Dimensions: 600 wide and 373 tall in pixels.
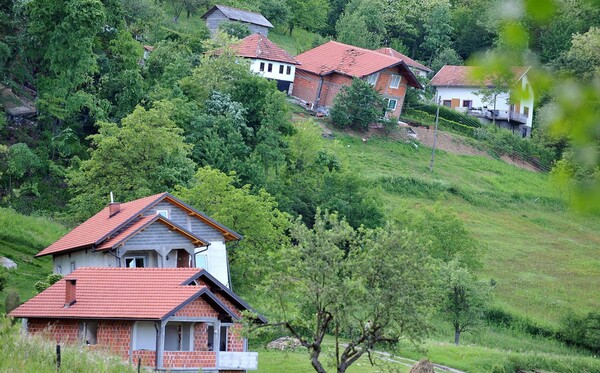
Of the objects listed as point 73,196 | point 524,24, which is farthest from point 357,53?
point 524,24

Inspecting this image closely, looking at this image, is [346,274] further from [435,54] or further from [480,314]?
[435,54]

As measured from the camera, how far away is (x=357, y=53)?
88.9 meters

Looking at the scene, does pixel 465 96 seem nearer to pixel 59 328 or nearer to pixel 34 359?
pixel 59 328

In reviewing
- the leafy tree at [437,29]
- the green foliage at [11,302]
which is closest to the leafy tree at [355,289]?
the green foliage at [11,302]

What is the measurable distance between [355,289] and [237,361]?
17.7ft

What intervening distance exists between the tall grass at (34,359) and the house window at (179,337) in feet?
50.5

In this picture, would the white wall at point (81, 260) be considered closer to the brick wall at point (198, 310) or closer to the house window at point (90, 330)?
the house window at point (90, 330)

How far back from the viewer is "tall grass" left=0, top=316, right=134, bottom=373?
1509cm

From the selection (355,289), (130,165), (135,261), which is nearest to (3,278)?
(135,261)

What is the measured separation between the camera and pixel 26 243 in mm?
44062

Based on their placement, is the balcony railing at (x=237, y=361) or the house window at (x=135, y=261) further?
the house window at (x=135, y=261)

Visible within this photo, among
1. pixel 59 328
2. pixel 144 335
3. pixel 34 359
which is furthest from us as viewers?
pixel 59 328

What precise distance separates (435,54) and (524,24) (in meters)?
106

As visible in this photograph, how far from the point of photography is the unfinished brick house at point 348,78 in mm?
84438
